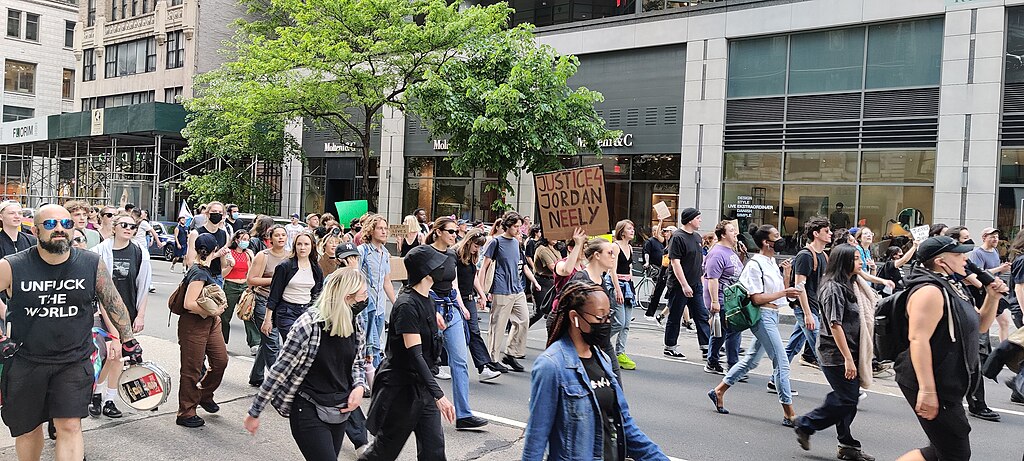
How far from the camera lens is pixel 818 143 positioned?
68.2ft

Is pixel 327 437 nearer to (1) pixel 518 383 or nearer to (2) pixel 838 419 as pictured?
(2) pixel 838 419

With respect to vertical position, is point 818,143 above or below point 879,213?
above

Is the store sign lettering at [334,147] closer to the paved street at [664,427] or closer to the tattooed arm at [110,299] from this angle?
the paved street at [664,427]

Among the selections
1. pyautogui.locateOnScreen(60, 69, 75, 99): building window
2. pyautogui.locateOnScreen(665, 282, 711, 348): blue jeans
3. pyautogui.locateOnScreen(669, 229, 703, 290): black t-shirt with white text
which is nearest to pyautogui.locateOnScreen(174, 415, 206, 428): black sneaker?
pyautogui.locateOnScreen(669, 229, 703, 290): black t-shirt with white text

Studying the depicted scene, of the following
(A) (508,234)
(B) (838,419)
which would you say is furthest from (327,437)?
(A) (508,234)

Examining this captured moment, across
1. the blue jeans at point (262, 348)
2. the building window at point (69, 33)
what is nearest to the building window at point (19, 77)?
the building window at point (69, 33)

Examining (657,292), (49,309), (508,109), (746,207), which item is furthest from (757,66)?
(49,309)

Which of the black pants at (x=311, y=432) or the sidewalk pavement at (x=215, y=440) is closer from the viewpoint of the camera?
the black pants at (x=311, y=432)

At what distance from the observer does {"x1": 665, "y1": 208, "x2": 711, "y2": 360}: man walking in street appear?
10203 millimetres

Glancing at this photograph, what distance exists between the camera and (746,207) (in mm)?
21922

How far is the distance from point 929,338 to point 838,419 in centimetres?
182

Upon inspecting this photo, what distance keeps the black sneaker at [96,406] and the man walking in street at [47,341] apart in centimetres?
213

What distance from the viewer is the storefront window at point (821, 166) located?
20.3 metres

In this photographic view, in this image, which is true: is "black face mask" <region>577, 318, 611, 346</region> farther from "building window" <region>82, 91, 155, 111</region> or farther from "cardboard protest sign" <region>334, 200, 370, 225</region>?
"building window" <region>82, 91, 155, 111</region>
